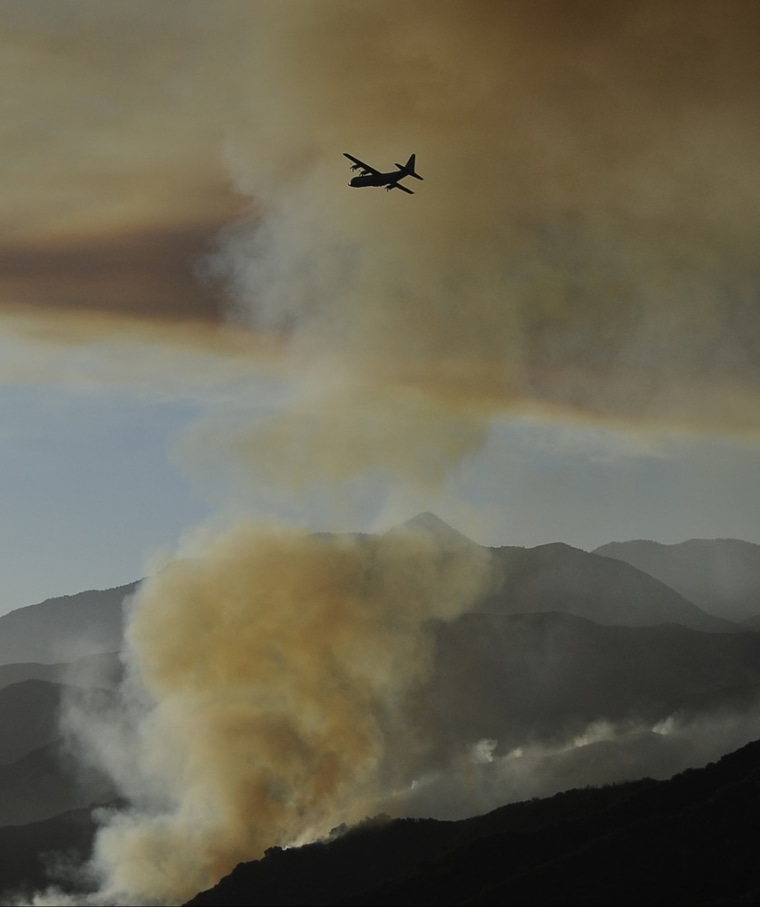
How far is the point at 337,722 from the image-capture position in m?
196

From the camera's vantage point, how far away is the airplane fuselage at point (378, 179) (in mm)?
152875

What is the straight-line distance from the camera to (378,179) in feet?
504

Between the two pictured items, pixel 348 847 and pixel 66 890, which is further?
pixel 66 890

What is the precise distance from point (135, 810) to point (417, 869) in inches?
3204

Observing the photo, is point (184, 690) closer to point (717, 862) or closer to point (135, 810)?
point (135, 810)

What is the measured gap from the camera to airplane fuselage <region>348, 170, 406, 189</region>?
152875 mm

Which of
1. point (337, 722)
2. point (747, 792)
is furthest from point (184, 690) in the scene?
point (747, 792)

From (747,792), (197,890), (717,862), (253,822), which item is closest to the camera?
(717,862)

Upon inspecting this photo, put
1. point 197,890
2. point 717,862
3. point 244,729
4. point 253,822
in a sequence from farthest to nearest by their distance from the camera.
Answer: point 244,729 < point 253,822 < point 197,890 < point 717,862

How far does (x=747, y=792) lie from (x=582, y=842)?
19103 mm

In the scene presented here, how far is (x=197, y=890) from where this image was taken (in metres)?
150

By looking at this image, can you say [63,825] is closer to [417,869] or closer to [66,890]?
[66,890]

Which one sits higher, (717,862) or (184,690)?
(184,690)

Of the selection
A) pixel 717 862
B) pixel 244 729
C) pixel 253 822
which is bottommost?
pixel 717 862
